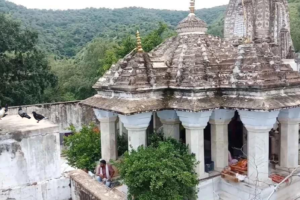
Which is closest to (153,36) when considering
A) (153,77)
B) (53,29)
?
(153,77)

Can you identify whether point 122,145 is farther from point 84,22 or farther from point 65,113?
point 84,22

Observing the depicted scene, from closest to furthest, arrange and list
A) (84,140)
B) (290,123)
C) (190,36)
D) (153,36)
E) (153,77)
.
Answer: (153,77), (290,123), (190,36), (84,140), (153,36)

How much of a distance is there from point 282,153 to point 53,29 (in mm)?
67364

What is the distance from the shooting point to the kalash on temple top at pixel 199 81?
26.0 feet

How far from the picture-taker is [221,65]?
8891 mm

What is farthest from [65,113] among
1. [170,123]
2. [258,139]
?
[258,139]

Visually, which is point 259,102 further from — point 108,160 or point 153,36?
point 153,36

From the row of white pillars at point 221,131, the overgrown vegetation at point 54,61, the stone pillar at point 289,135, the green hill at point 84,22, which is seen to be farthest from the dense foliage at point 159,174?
the green hill at point 84,22

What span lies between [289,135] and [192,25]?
162 inches

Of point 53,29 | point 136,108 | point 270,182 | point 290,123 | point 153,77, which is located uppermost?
point 53,29

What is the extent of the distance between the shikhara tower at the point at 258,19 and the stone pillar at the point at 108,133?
9.16 meters

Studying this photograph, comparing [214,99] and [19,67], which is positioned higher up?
[19,67]

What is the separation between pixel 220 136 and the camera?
29.2 feet

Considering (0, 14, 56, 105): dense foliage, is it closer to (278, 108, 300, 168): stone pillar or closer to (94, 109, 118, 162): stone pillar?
(94, 109, 118, 162): stone pillar
